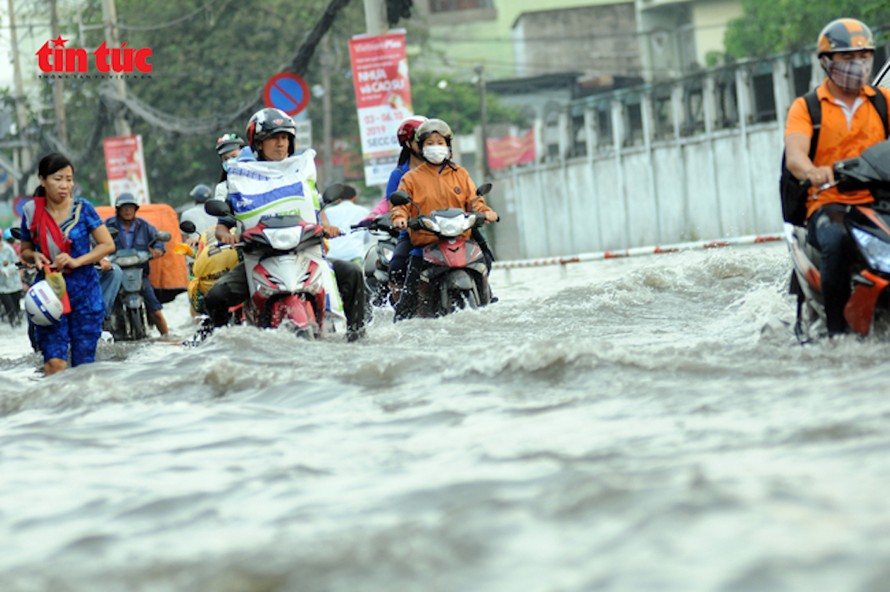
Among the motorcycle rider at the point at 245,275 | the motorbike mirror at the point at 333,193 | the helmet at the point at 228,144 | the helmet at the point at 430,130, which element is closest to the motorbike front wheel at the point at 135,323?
the helmet at the point at 228,144

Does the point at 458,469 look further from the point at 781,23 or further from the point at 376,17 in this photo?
the point at 781,23

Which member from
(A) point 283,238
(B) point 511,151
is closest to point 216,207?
(A) point 283,238

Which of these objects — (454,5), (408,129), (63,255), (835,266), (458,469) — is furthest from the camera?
(454,5)

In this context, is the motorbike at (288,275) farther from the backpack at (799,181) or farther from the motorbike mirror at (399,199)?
the backpack at (799,181)

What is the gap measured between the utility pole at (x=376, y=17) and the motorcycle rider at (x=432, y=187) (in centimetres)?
723

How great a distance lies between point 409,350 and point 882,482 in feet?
16.2

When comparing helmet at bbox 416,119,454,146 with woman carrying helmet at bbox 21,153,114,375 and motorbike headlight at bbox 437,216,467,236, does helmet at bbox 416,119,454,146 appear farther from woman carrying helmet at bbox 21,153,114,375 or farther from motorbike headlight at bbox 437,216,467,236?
woman carrying helmet at bbox 21,153,114,375

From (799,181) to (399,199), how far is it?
3668 mm

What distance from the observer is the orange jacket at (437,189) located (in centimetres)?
1098

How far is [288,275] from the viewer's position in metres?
9.09

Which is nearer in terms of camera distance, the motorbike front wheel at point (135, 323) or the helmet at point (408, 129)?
the helmet at point (408, 129)

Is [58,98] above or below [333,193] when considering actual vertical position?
above

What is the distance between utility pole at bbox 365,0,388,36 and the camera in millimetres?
18172

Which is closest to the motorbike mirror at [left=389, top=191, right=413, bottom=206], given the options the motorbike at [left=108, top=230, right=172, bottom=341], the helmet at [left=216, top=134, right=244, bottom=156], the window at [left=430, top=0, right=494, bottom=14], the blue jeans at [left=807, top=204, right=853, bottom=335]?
the helmet at [left=216, top=134, right=244, bottom=156]
